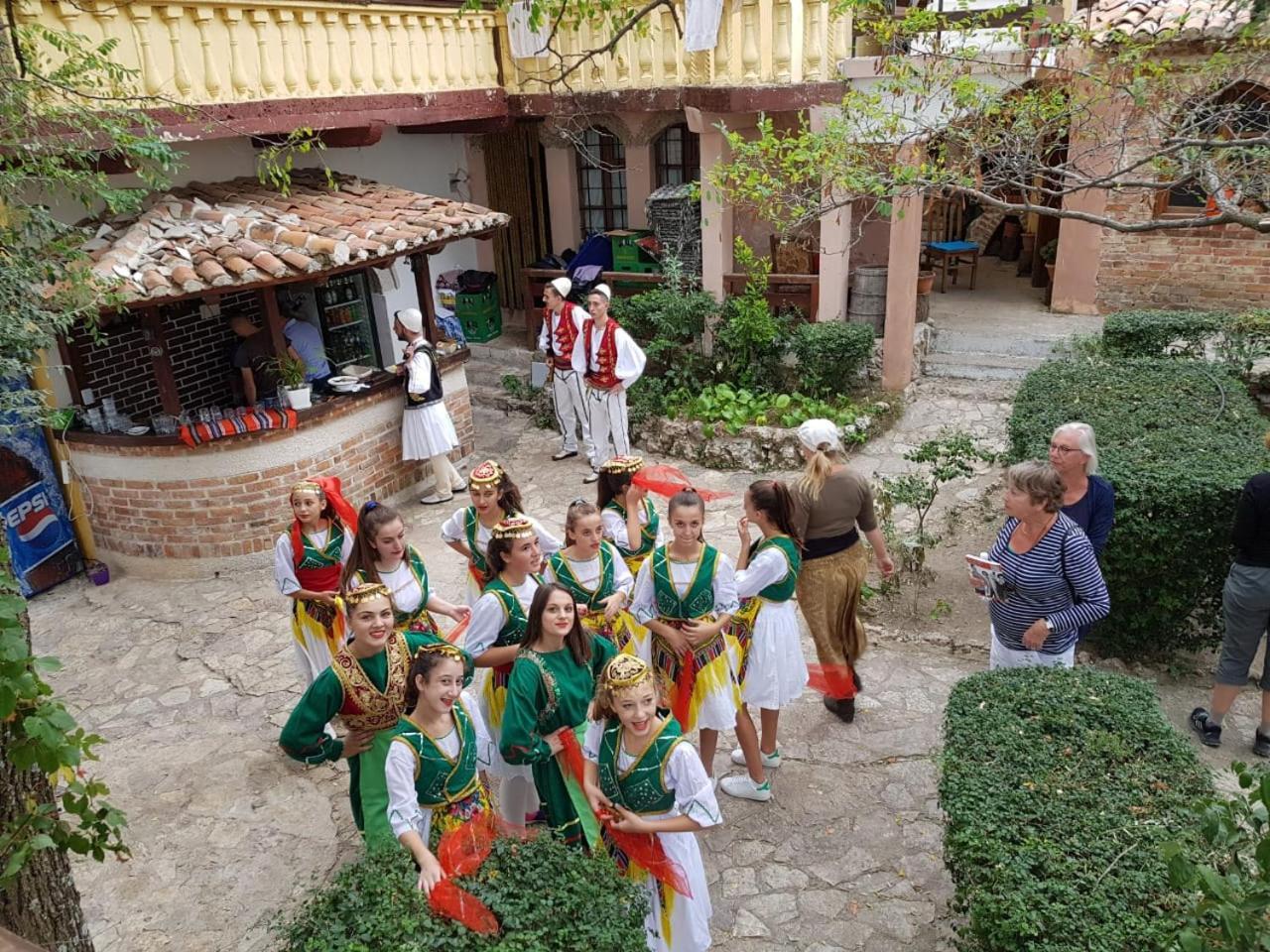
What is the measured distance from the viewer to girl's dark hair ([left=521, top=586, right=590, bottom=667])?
4.12m

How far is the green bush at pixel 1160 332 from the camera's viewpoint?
9.36m

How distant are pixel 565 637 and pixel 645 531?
1738 millimetres

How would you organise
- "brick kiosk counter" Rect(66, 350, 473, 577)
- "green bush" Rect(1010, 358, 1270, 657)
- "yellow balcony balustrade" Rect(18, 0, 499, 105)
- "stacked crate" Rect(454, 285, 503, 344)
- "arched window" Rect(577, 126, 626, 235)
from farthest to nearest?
"arched window" Rect(577, 126, 626, 235), "stacked crate" Rect(454, 285, 503, 344), "brick kiosk counter" Rect(66, 350, 473, 577), "yellow balcony balustrade" Rect(18, 0, 499, 105), "green bush" Rect(1010, 358, 1270, 657)

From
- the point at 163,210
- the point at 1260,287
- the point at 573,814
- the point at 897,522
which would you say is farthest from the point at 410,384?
the point at 1260,287

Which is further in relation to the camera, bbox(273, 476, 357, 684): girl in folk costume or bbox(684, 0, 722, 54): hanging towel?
bbox(684, 0, 722, 54): hanging towel

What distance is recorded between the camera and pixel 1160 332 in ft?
30.8

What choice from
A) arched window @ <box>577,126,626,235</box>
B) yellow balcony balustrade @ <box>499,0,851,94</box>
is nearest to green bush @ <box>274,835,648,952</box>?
yellow balcony balustrade @ <box>499,0,851,94</box>

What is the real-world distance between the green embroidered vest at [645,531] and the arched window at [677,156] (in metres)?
8.90

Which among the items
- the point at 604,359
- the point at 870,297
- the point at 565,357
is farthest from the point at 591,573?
the point at 870,297

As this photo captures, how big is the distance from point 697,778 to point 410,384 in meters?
6.68

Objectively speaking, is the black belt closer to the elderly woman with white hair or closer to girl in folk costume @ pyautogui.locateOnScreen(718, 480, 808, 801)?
girl in folk costume @ pyautogui.locateOnScreen(718, 480, 808, 801)

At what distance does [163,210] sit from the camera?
28.0ft

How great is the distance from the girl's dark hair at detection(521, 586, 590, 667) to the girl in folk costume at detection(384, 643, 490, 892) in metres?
0.36

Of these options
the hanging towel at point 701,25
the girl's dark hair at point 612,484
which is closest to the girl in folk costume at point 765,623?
the girl's dark hair at point 612,484
